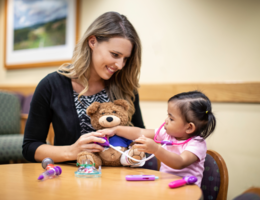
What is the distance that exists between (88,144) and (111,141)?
0.11 metres

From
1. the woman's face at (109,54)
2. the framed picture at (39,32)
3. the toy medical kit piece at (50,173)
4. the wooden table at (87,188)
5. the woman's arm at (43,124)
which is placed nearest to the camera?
the wooden table at (87,188)

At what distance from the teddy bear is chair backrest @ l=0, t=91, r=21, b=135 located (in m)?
1.93

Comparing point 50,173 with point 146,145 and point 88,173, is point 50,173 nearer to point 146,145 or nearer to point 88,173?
point 88,173

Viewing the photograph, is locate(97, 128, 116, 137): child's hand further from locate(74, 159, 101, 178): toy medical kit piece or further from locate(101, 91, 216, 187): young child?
locate(74, 159, 101, 178): toy medical kit piece

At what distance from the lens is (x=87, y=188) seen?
79 centimetres

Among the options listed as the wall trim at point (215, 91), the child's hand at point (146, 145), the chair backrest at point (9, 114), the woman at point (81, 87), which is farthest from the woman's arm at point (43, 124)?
the chair backrest at point (9, 114)

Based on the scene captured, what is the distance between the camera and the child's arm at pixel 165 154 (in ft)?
3.15

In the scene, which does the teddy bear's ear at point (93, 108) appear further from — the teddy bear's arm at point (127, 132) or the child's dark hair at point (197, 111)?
the child's dark hair at point (197, 111)

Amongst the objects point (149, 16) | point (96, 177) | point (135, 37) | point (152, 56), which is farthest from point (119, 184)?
point (149, 16)

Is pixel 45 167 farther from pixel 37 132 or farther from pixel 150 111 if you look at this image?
pixel 150 111

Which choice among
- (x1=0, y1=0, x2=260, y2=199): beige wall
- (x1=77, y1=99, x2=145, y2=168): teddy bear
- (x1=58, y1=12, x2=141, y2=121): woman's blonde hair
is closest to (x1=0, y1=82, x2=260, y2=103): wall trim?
(x1=0, y1=0, x2=260, y2=199): beige wall

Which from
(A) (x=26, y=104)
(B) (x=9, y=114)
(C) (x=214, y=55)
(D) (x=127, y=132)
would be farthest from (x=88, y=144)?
(A) (x=26, y=104)

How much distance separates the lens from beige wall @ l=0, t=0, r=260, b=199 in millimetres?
1965

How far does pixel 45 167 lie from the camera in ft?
3.26
